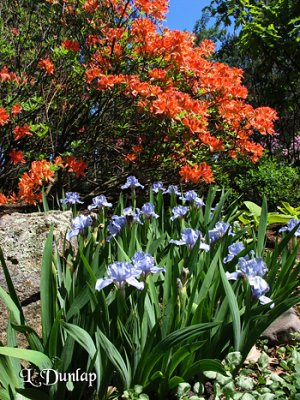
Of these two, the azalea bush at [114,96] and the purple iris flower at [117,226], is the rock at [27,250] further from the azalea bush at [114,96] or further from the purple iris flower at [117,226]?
the azalea bush at [114,96]

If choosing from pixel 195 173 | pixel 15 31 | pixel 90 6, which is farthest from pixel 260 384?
pixel 15 31

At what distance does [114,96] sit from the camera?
4.29 metres

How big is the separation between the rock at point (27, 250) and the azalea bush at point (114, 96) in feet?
4.08

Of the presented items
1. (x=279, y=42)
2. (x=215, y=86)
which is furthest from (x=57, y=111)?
(x=279, y=42)

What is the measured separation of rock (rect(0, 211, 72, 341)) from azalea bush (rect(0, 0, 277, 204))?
4.08 feet

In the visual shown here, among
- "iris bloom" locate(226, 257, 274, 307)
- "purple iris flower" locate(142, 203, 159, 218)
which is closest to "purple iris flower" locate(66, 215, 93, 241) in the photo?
"purple iris flower" locate(142, 203, 159, 218)

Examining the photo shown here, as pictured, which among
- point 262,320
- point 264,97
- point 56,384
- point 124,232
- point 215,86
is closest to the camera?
point 56,384

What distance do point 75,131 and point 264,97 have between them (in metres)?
5.20

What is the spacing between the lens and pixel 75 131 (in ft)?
14.9

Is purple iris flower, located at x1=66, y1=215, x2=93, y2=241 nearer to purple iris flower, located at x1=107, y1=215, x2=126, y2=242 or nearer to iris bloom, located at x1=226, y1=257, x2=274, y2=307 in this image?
purple iris flower, located at x1=107, y1=215, x2=126, y2=242

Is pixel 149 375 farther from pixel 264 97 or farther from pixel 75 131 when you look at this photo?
pixel 264 97

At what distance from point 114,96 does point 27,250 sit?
87.6 inches

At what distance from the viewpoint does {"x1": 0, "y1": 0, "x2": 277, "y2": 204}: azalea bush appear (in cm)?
398

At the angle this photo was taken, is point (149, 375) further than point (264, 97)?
No
